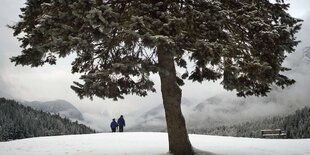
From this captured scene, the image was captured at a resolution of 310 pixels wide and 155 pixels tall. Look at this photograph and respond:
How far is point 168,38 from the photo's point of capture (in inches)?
429

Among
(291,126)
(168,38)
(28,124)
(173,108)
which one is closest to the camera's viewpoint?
(168,38)

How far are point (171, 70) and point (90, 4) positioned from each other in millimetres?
4169

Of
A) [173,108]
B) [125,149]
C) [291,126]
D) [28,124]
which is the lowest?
[125,149]

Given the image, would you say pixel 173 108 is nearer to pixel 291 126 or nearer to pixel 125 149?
pixel 125 149

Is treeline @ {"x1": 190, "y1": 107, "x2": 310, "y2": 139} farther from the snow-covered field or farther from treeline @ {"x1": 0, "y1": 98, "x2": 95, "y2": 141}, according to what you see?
the snow-covered field

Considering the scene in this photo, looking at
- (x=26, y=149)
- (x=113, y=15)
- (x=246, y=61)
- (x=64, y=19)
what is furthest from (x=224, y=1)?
(x=26, y=149)

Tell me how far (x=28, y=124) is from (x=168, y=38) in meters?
104

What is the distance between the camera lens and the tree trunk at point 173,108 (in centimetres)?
1426

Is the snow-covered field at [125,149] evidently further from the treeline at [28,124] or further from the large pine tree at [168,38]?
the treeline at [28,124]

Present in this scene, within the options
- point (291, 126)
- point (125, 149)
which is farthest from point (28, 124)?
point (125, 149)

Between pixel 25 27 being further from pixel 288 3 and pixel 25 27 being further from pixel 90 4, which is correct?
pixel 288 3

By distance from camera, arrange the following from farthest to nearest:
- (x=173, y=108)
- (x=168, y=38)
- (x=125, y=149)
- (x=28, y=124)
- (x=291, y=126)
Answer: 1. (x=291, y=126)
2. (x=28, y=124)
3. (x=125, y=149)
4. (x=173, y=108)
5. (x=168, y=38)

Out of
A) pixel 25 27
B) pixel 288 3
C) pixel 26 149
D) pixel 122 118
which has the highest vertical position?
pixel 288 3

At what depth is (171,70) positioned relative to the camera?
14.4 meters
